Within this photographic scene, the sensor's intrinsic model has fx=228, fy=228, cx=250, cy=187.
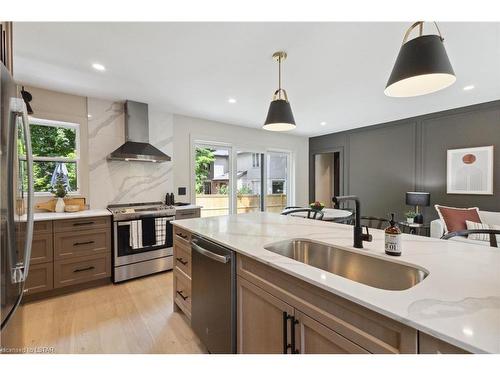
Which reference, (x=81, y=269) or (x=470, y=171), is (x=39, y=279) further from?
(x=470, y=171)

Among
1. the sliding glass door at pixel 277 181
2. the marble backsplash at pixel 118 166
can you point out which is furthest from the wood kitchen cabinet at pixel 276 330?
the sliding glass door at pixel 277 181

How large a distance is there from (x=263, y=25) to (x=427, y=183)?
4171mm

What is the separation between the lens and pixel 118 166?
136 inches

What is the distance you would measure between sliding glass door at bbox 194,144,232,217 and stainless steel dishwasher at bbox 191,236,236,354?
2.70 meters

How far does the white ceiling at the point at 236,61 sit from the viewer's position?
1.81 meters

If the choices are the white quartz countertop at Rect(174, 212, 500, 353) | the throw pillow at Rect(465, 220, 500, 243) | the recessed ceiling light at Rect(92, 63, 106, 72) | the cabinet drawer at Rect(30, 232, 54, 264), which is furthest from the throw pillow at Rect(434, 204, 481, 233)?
the cabinet drawer at Rect(30, 232, 54, 264)

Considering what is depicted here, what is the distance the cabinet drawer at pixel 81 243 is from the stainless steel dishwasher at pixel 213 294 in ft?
5.61

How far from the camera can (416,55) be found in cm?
109

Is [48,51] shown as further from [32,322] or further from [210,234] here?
[32,322]

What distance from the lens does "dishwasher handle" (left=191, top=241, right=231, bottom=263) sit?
1.38 meters

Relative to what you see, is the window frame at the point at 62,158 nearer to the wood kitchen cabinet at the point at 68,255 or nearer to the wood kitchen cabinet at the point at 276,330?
the wood kitchen cabinet at the point at 68,255

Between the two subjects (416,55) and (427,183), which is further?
(427,183)
